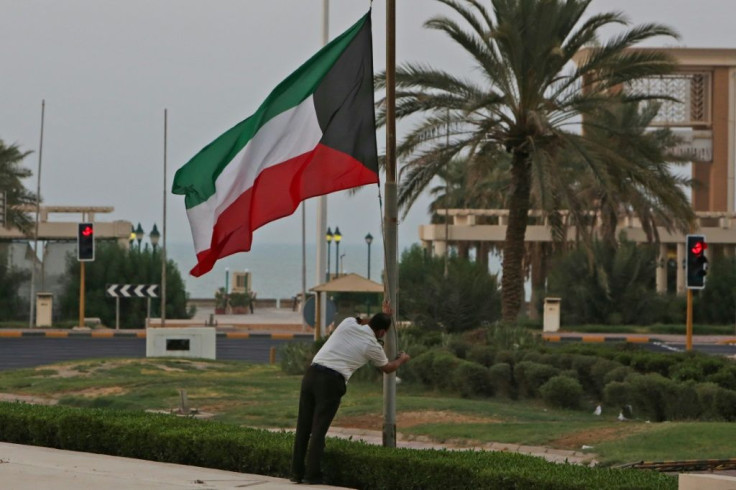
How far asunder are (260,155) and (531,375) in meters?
10.2

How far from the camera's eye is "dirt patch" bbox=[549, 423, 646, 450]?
15633 millimetres

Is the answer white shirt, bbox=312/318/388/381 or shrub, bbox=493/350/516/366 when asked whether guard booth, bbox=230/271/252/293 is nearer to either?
shrub, bbox=493/350/516/366

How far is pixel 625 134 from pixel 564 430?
43.5ft

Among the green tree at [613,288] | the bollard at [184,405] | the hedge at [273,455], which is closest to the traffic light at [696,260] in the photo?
the bollard at [184,405]

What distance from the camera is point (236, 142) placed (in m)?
12.6

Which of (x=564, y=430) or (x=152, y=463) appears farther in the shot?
(x=564, y=430)

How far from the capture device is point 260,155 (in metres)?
12.5

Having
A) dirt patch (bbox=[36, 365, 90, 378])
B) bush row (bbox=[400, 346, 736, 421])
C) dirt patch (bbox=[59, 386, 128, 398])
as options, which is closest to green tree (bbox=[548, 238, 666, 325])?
bush row (bbox=[400, 346, 736, 421])

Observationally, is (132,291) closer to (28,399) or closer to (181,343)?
(181,343)

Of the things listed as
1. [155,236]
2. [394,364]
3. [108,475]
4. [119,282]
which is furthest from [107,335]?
[394,364]

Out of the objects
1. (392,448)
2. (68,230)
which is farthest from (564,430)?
(68,230)

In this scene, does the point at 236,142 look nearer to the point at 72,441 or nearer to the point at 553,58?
the point at 72,441

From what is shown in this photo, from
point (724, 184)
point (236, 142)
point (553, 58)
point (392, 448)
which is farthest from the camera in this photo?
point (724, 184)

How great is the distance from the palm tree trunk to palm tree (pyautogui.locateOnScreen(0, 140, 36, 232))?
27.5 m
